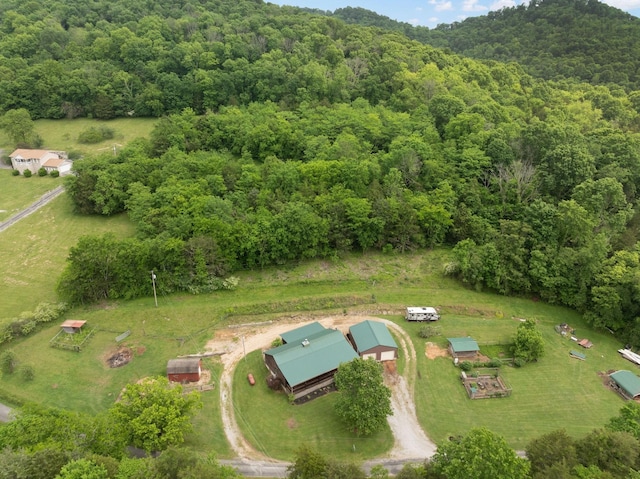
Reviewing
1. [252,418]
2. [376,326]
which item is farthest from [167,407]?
[376,326]

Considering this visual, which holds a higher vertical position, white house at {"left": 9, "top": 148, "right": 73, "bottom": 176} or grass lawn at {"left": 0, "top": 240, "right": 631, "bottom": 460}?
white house at {"left": 9, "top": 148, "right": 73, "bottom": 176}

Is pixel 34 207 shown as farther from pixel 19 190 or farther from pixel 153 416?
pixel 153 416

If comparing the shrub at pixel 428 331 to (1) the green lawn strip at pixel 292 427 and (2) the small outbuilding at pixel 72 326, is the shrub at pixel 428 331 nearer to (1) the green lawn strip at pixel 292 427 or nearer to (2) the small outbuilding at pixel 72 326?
(1) the green lawn strip at pixel 292 427

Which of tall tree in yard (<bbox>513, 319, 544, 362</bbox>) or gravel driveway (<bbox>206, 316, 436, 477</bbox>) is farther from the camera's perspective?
tall tree in yard (<bbox>513, 319, 544, 362</bbox>)

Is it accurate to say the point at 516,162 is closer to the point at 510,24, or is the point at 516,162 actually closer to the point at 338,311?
the point at 338,311

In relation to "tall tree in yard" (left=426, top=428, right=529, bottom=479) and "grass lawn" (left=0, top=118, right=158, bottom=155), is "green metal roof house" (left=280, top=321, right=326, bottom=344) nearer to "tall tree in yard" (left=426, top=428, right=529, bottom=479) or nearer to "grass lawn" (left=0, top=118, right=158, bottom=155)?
"tall tree in yard" (left=426, top=428, right=529, bottom=479)

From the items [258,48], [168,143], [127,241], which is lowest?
[127,241]

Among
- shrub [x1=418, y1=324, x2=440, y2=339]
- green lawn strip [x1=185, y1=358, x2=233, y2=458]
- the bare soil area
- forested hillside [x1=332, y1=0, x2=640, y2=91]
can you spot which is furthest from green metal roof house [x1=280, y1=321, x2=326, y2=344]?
forested hillside [x1=332, y1=0, x2=640, y2=91]
